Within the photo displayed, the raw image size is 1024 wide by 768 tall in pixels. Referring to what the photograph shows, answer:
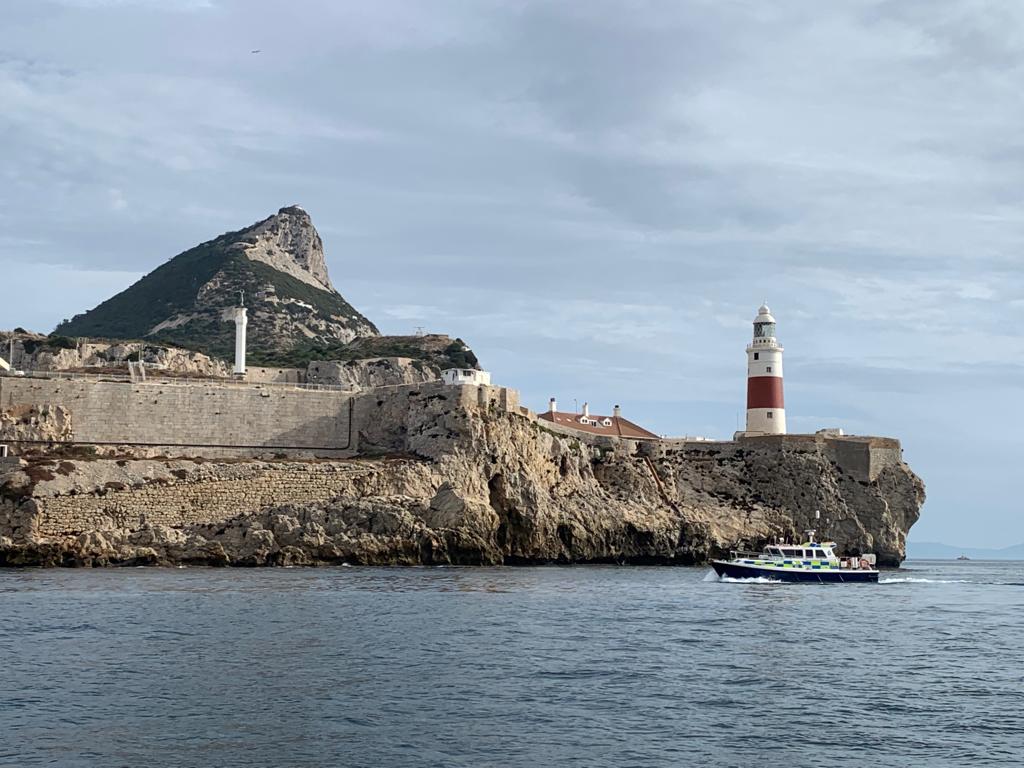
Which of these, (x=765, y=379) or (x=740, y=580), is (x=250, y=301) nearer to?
(x=765, y=379)

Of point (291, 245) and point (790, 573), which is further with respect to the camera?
point (291, 245)

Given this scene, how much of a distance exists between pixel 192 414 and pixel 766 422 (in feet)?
122

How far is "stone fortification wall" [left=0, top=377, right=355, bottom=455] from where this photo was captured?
61406 millimetres

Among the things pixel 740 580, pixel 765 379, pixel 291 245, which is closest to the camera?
pixel 740 580

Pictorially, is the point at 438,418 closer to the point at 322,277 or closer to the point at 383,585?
the point at 383,585

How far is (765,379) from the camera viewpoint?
263ft

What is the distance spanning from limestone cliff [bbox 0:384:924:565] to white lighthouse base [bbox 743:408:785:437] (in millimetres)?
3111

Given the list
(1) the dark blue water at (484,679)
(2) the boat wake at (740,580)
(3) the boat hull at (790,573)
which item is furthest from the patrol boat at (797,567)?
(1) the dark blue water at (484,679)

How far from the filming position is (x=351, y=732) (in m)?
20.6

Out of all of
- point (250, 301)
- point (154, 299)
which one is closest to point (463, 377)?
point (250, 301)

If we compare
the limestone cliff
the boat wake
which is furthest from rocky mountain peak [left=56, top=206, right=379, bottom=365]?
the boat wake

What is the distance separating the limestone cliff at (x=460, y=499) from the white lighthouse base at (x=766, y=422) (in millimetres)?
3111

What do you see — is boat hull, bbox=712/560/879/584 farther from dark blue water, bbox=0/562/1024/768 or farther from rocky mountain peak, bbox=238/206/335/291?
rocky mountain peak, bbox=238/206/335/291

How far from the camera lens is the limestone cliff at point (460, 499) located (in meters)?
54.5
